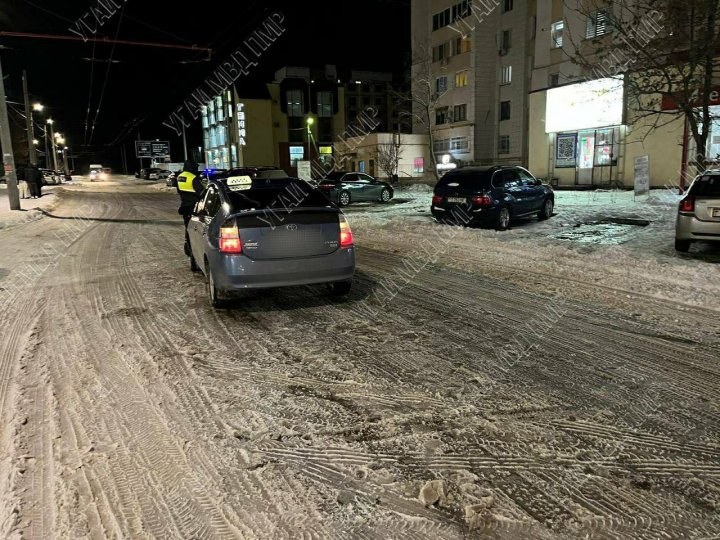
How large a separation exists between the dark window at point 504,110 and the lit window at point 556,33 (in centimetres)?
919

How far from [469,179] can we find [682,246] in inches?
221

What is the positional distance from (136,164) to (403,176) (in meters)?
109

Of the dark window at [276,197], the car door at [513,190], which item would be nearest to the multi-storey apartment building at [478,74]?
the car door at [513,190]

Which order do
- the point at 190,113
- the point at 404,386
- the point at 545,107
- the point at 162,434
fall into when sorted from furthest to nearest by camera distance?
the point at 190,113
the point at 545,107
the point at 404,386
the point at 162,434

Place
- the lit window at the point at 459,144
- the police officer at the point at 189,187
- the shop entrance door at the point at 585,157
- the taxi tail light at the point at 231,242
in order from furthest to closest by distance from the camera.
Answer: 1. the lit window at the point at 459,144
2. the shop entrance door at the point at 585,157
3. the police officer at the point at 189,187
4. the taxi tail light at the point at 231,242

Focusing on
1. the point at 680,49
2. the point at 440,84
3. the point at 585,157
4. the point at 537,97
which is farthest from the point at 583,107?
the point at 440,84

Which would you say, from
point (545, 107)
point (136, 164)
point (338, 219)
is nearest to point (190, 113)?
point (545, 107)

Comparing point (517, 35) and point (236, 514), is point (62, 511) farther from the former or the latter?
point (517, 35)

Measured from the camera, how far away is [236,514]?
8.54ft

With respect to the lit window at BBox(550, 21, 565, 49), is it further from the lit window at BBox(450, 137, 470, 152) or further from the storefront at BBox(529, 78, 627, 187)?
the lit window at BBox(450, 137, 470, 152)

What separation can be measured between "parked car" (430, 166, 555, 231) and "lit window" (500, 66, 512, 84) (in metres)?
30.1

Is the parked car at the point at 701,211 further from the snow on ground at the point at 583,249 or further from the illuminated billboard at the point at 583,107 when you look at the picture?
the illuminated billboard at the point at 583,107

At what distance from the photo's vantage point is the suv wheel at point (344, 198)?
23.1 meters

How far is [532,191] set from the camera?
14.3 metres
